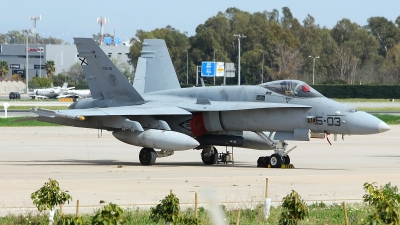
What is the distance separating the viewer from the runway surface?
14102 millimetres

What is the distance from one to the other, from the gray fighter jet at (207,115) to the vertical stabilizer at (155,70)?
5.29 ft

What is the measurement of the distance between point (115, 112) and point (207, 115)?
258 centimetres

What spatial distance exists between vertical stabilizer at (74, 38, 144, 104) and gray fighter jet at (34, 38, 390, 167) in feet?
0.09

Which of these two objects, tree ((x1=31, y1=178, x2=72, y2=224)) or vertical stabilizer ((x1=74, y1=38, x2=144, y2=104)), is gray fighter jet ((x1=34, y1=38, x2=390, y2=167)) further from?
tree ((x1=31, y1=178, x2=72, y2=224))

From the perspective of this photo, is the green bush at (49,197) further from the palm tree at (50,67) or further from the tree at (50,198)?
the palm tree at (50,67)

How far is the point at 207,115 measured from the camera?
21453 mm

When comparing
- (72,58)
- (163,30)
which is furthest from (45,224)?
(72,58)

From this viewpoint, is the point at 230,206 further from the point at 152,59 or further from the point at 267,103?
the point at 152,59

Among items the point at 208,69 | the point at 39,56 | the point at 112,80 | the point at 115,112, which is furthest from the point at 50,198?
the point at 39,56

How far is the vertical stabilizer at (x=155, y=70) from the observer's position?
25094 millimetres

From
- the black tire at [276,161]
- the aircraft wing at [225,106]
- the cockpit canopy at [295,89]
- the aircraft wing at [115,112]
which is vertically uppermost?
the cockpit canopy at [295,89]

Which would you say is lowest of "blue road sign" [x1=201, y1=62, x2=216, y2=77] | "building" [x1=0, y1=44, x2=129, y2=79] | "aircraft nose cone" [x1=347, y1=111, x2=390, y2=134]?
"aircraft nose cone" [x1=347, y1=111, x2=390, y2=134]

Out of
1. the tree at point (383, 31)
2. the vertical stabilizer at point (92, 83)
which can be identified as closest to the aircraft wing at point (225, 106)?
the vertical stabilizer at point (92, 83)

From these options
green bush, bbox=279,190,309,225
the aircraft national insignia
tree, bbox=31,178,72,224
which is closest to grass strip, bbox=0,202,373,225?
tree, bbox=31,178,72,224
